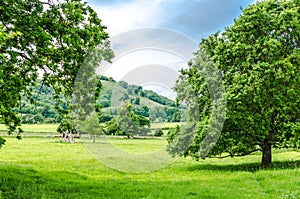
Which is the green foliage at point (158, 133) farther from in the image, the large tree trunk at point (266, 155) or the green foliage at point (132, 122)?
the large tree trunk at point (266, 155)

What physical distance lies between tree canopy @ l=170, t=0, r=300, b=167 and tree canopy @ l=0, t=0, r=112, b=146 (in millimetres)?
8296

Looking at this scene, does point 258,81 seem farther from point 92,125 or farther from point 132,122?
point 132,122

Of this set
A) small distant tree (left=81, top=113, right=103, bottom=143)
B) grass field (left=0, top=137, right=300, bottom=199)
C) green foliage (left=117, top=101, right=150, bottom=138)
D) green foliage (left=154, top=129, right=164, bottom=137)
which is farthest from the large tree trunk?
small distant tree (left=81, top=113, right=103, bottom=143)

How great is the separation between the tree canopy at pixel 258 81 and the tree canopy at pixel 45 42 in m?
8.30

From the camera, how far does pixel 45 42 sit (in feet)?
43.0

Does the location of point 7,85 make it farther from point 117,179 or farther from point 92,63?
point 117,179

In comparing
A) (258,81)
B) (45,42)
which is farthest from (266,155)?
(45,42)

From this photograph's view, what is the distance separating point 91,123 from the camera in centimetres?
1816

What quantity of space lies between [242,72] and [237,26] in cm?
296

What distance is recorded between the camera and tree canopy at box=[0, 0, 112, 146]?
40.4ft

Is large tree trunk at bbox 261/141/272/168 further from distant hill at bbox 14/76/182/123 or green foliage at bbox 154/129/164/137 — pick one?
green foliage at bbox 154/129/164/137

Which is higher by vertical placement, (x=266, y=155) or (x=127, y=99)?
(x=127, y=99)

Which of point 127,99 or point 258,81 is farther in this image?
point 127,99

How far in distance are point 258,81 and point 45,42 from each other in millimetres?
12396
